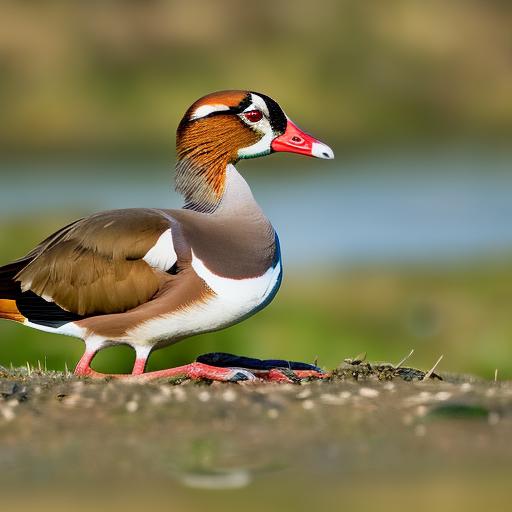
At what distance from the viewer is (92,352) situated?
10.3 m

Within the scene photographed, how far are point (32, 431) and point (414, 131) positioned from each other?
92.7 ft

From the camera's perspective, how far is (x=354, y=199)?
25.5 metres

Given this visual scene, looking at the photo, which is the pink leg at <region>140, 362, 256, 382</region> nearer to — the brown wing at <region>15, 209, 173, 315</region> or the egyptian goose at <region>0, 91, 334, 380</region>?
the egyptian goose at <region>0, 91, 334, 380</region>

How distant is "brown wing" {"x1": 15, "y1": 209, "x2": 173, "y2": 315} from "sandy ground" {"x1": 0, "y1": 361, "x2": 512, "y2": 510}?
0.55m

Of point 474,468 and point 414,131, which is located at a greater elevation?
point 414,131

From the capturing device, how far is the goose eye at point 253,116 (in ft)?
35.1

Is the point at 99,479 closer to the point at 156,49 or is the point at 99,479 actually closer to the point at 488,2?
the point at 156,49

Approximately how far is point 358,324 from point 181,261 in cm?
705

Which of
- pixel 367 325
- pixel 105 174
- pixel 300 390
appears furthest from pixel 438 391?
pixel 105 174

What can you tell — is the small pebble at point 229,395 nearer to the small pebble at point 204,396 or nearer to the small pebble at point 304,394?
the small pebble at point 204,396

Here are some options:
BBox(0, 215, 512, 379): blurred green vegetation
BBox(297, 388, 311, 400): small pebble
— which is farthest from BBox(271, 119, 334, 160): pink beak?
BBox(0, 215, 512, 379): blurred green vegetation

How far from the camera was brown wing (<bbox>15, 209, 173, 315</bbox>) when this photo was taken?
10078 millimetres

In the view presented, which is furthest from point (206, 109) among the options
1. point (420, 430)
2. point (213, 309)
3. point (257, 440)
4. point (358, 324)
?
point (358, 324)

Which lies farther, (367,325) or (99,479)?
(367,325)
